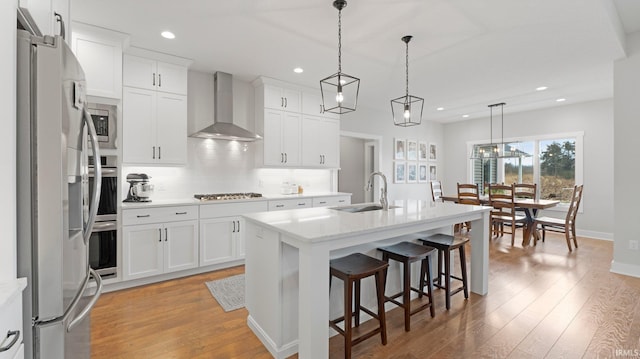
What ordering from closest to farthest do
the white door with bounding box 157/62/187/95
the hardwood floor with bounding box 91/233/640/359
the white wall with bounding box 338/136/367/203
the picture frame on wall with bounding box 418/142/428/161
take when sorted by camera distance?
the hardwood floor with bounding box 91/233/640/359 < the white door with bounding box 157/62/187/95 < the white wall with bounding box 338/136/367/203 < the picture frame on wall with bounding box 418/142/428/161

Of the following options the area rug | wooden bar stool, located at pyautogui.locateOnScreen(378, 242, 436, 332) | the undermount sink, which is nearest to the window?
the undermount sink

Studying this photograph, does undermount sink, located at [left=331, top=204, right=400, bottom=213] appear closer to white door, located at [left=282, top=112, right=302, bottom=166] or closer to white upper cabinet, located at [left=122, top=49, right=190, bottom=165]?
white door, located at [left=282, top=112, right=302, bottom=166]

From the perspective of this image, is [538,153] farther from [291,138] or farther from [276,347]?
[276,347]

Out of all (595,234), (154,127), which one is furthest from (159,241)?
(595,234)

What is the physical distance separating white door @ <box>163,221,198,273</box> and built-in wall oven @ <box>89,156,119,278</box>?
50 centimetres

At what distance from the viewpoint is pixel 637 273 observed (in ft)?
11.2

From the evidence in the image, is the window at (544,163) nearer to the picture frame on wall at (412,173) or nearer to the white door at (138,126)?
the picture frame on wall at (412,173)

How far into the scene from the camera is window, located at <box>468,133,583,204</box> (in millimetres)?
5871

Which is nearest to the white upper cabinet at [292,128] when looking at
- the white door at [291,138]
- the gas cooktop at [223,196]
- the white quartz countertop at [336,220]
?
the white door at [291,138]

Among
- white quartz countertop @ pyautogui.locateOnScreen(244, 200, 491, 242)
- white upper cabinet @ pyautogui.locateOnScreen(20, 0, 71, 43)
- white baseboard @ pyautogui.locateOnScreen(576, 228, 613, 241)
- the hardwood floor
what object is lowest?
the hardwood floor

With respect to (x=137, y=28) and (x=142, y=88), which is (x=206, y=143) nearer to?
(x=142, y=88)

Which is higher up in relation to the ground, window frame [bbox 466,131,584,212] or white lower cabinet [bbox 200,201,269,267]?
window frame [bbox 466,131,584,212]

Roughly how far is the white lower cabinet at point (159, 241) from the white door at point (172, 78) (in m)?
1.49

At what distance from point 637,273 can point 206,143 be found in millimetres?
5701
